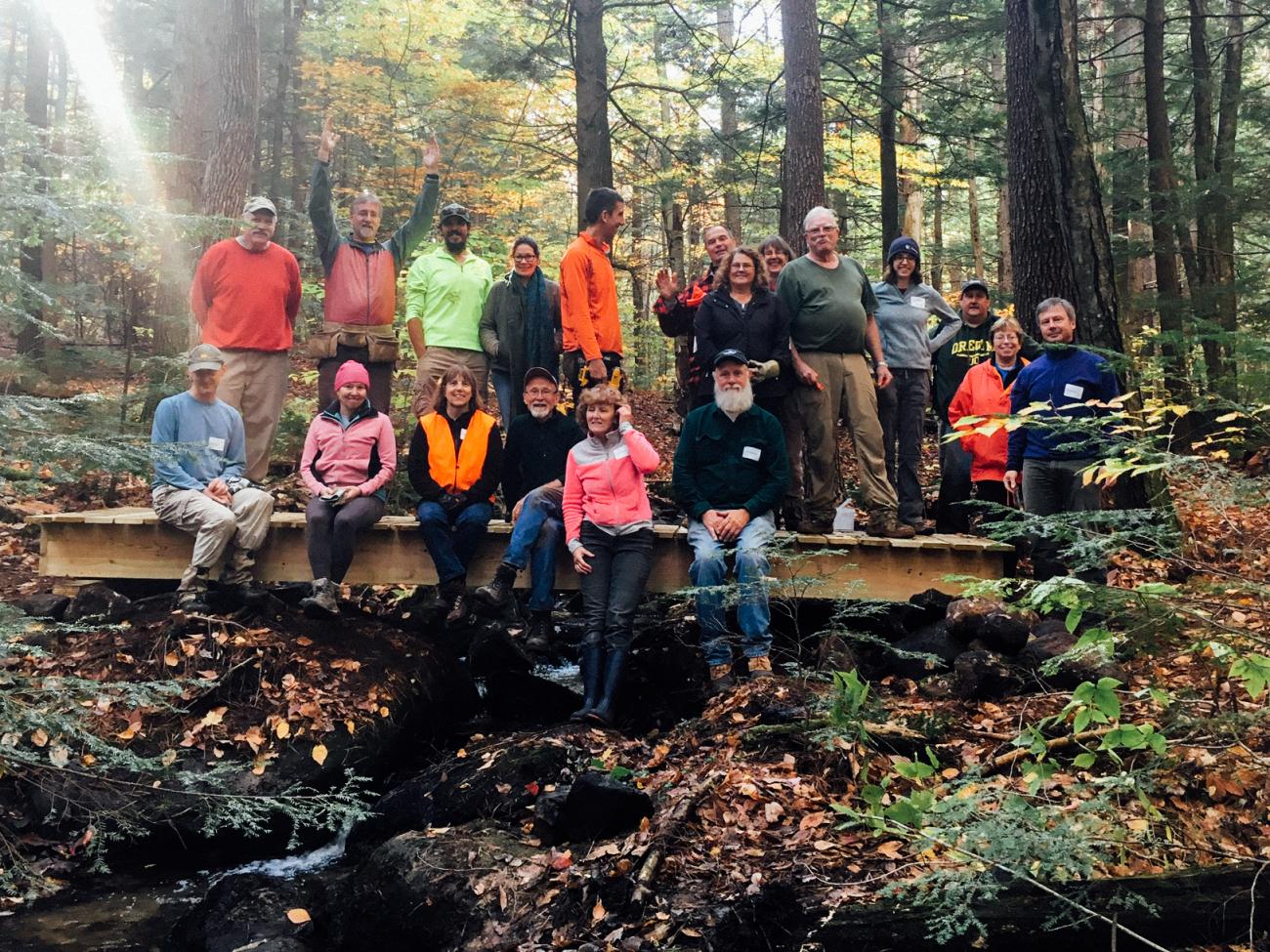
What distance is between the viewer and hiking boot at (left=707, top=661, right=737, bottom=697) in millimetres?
5578

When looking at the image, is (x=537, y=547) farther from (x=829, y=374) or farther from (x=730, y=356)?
(x=829, y=374)

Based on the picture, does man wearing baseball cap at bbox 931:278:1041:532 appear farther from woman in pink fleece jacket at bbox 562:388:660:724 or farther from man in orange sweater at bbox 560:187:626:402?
man in orange sweater at bbox 560:187:626:402

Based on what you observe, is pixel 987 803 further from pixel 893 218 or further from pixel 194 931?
pixel 893 218

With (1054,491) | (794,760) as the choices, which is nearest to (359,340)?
(794,760)

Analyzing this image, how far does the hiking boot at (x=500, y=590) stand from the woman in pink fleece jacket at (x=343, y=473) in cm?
104

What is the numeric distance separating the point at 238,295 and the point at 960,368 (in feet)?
18.6

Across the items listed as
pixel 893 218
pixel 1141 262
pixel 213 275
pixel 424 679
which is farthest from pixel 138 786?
pixel 1141 262

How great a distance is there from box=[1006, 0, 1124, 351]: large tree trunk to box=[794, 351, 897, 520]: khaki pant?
5.29 ft

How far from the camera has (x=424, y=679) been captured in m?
6.64

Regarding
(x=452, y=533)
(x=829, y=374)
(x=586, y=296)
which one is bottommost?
(x=452, y=533)

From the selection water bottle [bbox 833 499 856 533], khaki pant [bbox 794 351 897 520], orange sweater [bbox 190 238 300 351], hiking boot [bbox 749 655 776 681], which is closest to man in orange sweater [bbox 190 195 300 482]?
orange sweater [bbox 190 238 300 351]

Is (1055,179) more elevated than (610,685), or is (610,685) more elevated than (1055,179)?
(1055,179)

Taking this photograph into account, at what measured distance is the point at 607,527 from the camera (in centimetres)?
599

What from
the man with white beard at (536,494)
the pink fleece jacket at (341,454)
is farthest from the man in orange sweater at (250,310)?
the man with white beard at (536,494)
